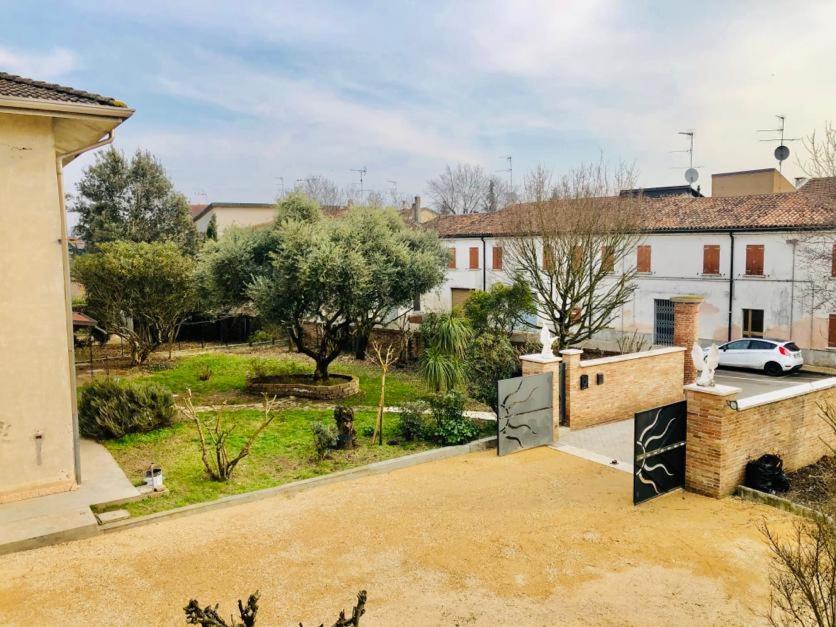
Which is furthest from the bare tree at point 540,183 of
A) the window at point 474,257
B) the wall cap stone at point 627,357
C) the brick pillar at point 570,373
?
the window at point 474,257

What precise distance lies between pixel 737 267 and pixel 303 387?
19.9 metres

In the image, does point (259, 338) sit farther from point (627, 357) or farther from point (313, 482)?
point (313, 482)

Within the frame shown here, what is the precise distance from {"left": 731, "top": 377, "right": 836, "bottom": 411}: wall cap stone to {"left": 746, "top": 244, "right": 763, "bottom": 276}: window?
15987 millimetres

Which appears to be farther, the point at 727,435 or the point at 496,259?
the point at 496,259

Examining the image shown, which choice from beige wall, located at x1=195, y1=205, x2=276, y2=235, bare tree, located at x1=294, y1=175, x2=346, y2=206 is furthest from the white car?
bare tree, located at x1=294, y1=175, x2=346, y2=206

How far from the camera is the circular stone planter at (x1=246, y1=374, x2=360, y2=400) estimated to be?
16.2 m

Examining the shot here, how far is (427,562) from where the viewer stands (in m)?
7.03

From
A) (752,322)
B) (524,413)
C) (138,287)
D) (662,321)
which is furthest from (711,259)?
(138,287)

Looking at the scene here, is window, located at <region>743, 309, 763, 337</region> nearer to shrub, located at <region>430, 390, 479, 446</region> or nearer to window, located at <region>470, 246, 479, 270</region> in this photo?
window, located at <region>470, 246, 479, 270</region>

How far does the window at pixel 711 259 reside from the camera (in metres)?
26.7

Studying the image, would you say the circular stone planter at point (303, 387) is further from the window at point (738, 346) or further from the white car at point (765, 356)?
the window at point (738, 346)

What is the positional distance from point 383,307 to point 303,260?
2954 mm

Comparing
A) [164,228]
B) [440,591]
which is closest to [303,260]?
[440,591]

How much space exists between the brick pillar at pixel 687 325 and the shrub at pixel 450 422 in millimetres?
6965
